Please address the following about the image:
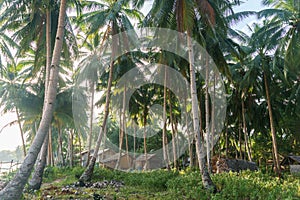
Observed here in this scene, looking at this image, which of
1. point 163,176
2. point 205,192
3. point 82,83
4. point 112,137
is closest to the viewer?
point 205,192

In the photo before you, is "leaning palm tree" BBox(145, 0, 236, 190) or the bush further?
"leaning palm tree" BBox(145, 0, 236, 190)

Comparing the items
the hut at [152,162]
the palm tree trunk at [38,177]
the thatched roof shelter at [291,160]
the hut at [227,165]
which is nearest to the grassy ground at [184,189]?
the palm tree trunk at [38,177]

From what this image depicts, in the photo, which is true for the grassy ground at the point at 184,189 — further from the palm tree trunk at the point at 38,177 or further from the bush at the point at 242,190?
the palm tree trunk at the point at 38,177

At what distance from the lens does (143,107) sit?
74.9ft

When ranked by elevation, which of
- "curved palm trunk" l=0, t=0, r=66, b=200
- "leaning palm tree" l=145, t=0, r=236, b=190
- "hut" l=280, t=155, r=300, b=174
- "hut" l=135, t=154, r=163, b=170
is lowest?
"hut" l=135, t=154, r=163, b=170

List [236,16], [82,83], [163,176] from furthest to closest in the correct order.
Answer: [82,83]
[236,16]
[163,176]

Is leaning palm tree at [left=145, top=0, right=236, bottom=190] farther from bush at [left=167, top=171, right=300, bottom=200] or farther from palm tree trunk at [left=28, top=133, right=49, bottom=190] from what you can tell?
palm tree trunk at [left=28, top=133, right=49, bottom=190]

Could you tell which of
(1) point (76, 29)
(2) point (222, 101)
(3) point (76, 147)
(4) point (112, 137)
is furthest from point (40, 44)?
(3) point (76, 147)

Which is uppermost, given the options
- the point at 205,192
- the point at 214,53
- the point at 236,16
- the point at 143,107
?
the point at 236,16

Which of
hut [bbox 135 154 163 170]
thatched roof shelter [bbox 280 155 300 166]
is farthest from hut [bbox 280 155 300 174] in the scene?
hut [bbox 135 154 163 170]

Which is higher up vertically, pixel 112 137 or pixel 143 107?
pixel 143 107

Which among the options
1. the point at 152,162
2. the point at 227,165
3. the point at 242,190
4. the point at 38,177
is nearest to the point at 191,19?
the point at 242,190

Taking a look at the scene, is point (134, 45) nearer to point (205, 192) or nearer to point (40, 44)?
point (40, 44)

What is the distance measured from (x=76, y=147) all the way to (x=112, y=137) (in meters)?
11.0
